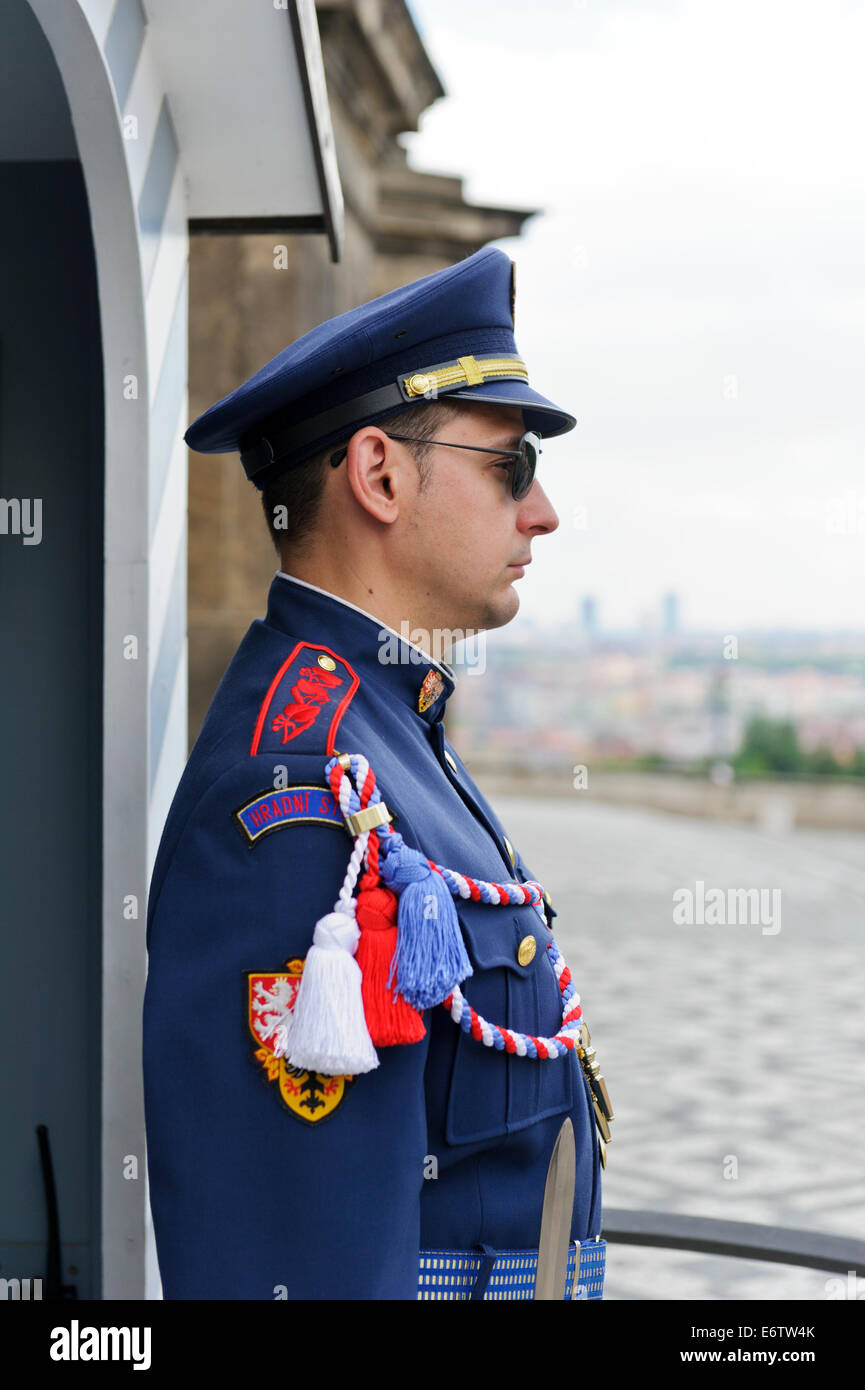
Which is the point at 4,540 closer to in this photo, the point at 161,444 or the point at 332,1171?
the point at 161,444

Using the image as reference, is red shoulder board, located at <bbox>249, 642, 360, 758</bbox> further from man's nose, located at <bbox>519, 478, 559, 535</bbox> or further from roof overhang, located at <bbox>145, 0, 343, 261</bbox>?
roof overhang, located at <bbox>145, 0, 343, 261</bbox>

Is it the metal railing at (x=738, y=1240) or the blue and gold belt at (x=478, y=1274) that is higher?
the blue and gold belt at (x=478, y=1274)

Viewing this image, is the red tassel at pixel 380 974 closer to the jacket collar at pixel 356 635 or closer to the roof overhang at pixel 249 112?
the jacket collar at pixel 356 635

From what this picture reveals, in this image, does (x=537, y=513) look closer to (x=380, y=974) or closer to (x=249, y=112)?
(x=380, y=974)

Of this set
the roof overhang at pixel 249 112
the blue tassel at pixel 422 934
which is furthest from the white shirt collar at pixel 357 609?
the roof overhang at pixel 249 112

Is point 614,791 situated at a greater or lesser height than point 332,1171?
greater

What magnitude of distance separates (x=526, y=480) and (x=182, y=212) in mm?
1231

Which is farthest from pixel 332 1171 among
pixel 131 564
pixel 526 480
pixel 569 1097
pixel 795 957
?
pixel 795 957

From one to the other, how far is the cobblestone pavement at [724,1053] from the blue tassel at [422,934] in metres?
2.16

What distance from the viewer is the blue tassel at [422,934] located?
1511 mm

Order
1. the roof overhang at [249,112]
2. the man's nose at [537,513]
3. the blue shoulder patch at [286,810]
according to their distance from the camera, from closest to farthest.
A: the blue shoulder patch at [286,810]
the man's nose at [537,513]
the roof overhang at [249,112]

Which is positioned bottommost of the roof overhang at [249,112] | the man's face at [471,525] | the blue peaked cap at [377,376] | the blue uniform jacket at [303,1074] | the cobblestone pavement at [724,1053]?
the cobblestone pavement at [724,1053]

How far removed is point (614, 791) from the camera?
1002 inches
